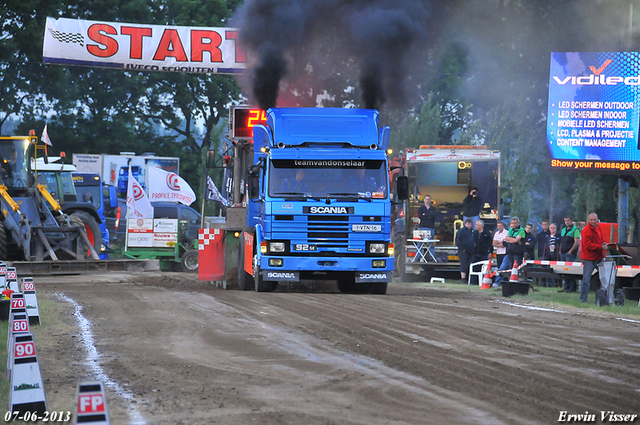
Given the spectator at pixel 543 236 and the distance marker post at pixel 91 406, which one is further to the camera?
the spectator at pixel 543 236

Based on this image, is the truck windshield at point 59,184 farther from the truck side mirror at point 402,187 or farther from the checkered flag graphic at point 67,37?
the truck side mirror at point 402,187

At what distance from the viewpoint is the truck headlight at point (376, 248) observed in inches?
610

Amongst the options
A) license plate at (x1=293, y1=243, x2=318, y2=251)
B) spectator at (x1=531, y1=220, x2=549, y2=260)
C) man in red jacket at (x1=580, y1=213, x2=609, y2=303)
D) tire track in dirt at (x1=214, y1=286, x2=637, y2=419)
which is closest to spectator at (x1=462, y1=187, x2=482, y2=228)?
spectator at (x1=531, y1=220, x2=549, y2=260)

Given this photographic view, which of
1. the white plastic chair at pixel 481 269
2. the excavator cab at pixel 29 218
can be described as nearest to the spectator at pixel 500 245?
the white plastic chair at pixel 481 269

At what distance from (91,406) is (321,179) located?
1138 cm

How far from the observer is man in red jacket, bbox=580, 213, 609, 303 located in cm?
1594

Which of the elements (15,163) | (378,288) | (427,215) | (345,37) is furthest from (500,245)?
(15,163)

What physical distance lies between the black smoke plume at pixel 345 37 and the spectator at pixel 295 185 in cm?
649

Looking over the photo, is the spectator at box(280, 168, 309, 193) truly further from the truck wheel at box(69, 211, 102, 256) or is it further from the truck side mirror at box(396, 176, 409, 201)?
the truck wheel at box(69, 211, 102, 256)

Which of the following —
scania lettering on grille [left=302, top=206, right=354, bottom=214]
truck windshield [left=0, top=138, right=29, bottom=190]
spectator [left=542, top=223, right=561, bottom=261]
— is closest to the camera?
scania lettering on grille [left=302, top=206, right=354, bottom=214]

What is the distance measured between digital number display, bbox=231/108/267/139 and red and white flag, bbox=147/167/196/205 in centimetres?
1236

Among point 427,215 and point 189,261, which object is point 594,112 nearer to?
point 427,215

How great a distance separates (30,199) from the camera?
21.9 meters

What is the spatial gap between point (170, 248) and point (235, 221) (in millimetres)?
9916
